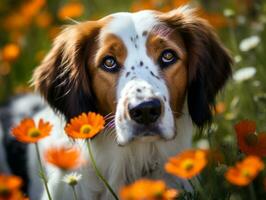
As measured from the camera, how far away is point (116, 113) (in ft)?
11.5

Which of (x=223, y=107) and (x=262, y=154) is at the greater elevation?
(x=262, y=154)

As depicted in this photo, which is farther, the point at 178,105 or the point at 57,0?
the point at 57,0

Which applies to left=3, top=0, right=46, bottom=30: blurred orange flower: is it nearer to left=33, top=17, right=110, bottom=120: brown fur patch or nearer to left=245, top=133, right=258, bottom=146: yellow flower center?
left=33, top=17, right=110, bottom=120: brown fur patch

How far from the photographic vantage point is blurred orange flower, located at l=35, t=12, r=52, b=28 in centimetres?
715

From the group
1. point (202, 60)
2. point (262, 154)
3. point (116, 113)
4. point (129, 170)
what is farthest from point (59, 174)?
point (262, 154)

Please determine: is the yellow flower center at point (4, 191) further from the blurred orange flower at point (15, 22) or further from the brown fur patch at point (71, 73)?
the blurred orange flower at point (15, 22)

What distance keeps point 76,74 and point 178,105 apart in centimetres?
58

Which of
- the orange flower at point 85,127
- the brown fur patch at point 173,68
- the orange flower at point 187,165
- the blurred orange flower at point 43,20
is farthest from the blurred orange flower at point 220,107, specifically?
the blurred orange flower at point 43,20

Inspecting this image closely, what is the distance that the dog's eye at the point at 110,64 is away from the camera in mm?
3717

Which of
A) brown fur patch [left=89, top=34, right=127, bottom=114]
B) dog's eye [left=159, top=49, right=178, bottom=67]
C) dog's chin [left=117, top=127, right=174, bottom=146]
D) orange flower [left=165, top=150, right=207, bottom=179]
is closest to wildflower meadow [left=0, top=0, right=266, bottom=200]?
orange flower [left=165, top=150, right=207, bottom=179]

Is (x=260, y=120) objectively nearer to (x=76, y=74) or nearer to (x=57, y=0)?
(x=76, y=74)

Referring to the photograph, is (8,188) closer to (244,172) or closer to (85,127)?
(85,127)

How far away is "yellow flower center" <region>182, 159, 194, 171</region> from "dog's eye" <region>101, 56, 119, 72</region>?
1223 mm

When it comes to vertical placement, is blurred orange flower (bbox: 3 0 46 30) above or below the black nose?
below
